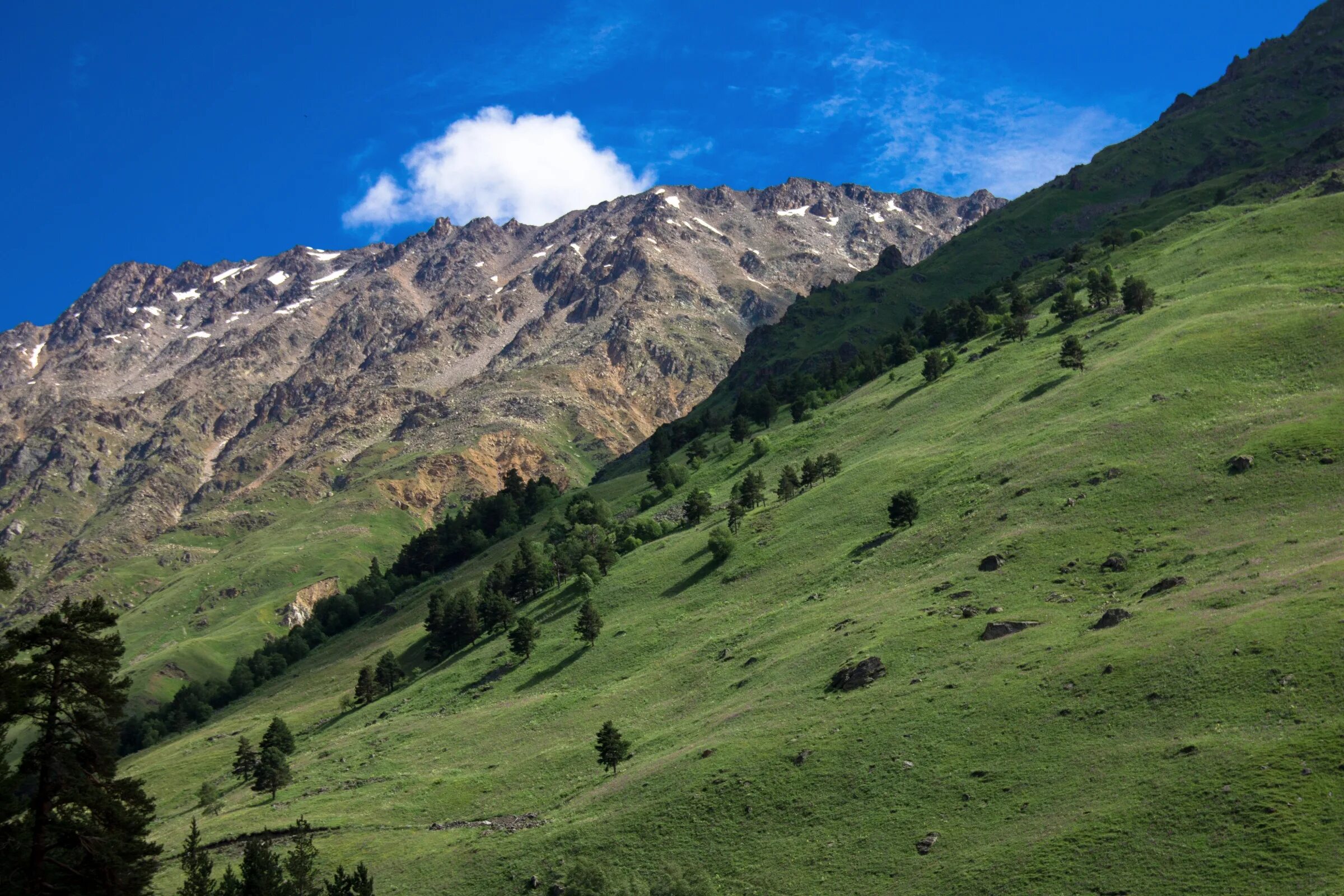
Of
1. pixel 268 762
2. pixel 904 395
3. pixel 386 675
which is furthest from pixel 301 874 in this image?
pixel 904 395

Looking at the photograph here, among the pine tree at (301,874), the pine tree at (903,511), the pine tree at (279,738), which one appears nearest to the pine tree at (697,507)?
the pine tree at (903,511)

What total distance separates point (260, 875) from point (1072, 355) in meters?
121

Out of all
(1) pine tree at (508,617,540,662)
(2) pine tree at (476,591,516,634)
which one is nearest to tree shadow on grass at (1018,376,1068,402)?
(1) pine tree at (508,617,540,662)

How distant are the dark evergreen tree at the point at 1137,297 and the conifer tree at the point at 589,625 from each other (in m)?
97.0

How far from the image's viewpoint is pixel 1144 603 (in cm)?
6919

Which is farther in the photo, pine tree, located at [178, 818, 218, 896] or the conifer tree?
the conifer tree

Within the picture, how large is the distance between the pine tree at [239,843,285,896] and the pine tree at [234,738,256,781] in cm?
7250

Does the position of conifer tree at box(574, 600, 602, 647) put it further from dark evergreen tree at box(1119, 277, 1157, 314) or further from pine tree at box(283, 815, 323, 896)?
dark evergreen tree at box(1119, 277, 1157, 314)

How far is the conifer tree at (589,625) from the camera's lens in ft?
390

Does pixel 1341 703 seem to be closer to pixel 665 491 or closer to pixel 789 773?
pixel 789 773

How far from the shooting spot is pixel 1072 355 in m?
136

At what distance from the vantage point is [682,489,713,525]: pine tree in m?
157

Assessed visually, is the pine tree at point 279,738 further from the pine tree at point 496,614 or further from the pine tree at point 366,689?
the pine tree at point 496,614

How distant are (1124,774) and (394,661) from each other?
380 ft
